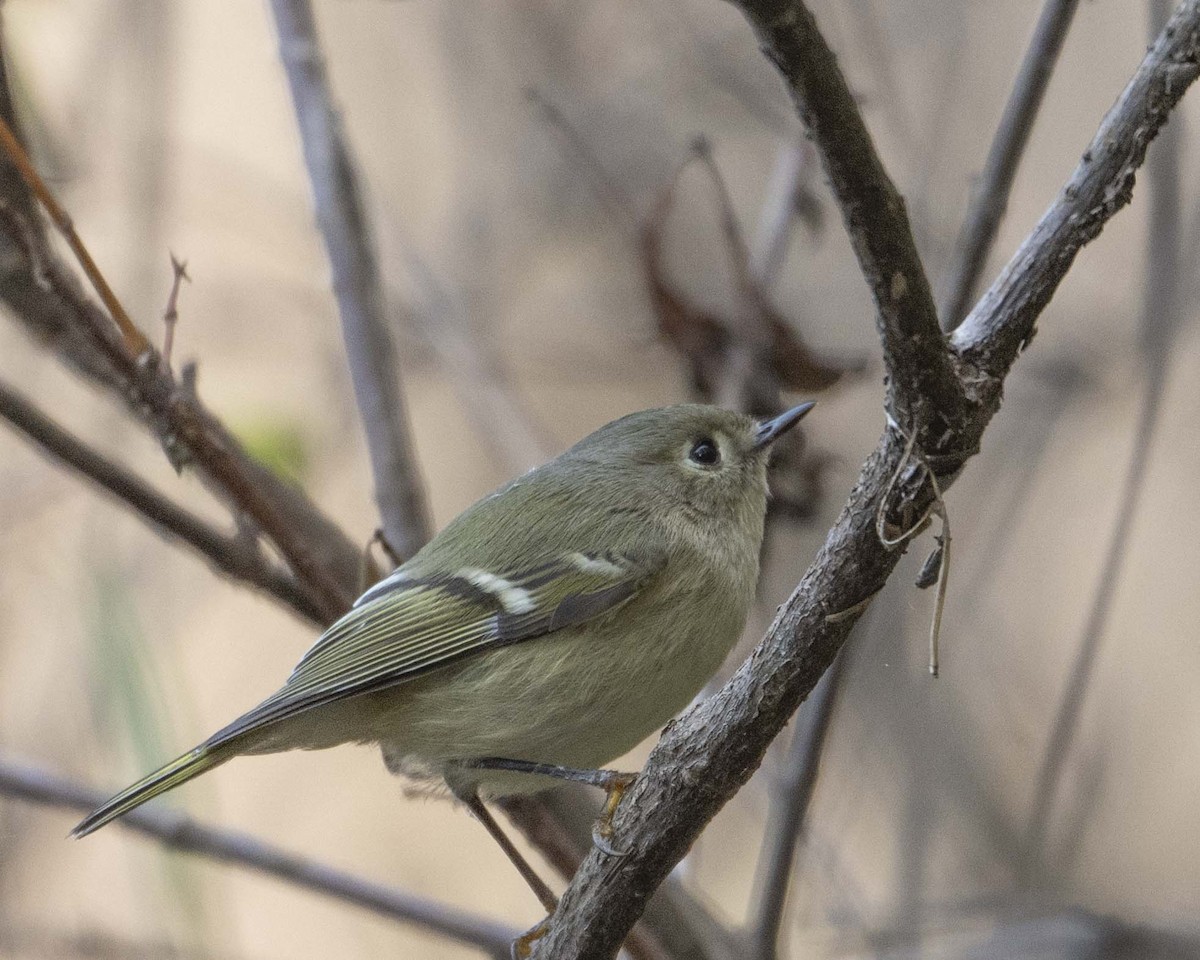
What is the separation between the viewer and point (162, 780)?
136 cm

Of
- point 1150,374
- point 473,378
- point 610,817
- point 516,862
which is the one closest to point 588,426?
point 473,378

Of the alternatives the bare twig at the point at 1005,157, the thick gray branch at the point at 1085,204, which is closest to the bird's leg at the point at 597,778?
the thick gray branch at the point at 1085,204

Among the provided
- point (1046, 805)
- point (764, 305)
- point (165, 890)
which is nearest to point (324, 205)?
point (764, 305)

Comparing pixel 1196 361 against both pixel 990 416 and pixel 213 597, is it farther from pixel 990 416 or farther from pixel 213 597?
pixel 213 597

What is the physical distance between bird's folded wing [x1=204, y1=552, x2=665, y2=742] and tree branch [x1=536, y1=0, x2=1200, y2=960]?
389 mm

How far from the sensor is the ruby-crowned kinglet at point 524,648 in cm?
138

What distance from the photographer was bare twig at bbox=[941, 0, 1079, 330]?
1.46m

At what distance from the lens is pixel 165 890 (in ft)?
5.75

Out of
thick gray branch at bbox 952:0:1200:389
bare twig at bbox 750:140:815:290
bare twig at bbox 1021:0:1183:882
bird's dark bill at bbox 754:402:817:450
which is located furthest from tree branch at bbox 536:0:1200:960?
bare twig at bbox 750:140:815:290

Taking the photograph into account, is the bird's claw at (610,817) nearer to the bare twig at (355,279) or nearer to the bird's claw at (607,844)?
the bird's claw at (607,844)

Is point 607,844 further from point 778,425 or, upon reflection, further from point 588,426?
point 588,426

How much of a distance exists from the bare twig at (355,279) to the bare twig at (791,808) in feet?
2.17

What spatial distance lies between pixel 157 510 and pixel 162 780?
0.96 ft

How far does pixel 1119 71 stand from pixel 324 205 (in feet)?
5.57
